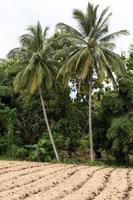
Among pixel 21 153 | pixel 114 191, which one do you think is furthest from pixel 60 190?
pixel 21 153

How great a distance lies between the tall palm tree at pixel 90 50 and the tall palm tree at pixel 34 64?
5.02 ft

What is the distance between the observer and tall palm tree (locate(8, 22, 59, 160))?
3588 cm

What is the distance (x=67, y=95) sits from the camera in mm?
39469

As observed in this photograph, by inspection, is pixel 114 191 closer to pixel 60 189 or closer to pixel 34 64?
pixel 60 189

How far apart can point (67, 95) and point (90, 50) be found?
5425 mm

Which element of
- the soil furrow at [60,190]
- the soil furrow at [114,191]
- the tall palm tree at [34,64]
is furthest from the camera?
the tall palm tree at [34,64]

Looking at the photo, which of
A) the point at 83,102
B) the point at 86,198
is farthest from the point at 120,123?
the point at 86,198

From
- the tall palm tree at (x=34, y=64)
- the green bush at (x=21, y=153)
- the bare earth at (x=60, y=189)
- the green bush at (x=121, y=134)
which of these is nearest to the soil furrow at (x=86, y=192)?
the bare earth at (x=60, y=189)

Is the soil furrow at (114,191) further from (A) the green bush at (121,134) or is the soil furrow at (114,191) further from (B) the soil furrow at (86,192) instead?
(A) the green bush at (121,134)

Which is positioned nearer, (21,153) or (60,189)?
(60,189)

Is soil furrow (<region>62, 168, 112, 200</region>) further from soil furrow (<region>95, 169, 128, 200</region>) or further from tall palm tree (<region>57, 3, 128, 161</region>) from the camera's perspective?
tall palm tree (<region>57, 3, 128, 161</region>)

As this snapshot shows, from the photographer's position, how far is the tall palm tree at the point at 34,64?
35.9 m

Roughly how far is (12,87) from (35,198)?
92.4ft

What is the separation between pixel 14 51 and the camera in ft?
122
